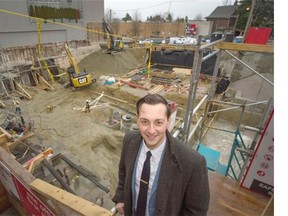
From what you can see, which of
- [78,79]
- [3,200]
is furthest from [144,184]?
[78,79]

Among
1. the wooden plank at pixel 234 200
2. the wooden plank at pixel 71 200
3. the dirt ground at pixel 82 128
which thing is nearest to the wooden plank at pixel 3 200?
the wooden plank at pixel 71 200

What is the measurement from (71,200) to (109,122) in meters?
7.40

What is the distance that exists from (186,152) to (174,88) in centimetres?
1230

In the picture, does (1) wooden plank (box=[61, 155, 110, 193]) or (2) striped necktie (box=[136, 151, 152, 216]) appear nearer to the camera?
(2) striped necktie (box=[136, 151, 152, 216])

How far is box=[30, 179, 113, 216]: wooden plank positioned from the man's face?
2.50ft

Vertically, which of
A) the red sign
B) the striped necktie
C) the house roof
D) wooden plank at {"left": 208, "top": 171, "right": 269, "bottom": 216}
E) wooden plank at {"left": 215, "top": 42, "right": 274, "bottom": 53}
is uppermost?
the house roof

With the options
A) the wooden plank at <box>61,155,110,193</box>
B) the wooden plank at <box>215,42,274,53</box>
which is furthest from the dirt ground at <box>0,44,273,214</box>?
the wooden plank at <box>215,42,274,53</box>

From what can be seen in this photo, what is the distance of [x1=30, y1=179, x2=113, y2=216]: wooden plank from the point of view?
165 centimetres

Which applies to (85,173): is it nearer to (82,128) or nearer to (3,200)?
(3,200)

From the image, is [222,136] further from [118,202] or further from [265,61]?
[118,202]

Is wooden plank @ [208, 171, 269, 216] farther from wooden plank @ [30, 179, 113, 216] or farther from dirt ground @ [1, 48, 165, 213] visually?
dirt ground @ [1, 48, 165, 213]

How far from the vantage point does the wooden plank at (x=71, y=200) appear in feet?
5.41

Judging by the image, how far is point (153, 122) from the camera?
1.54m

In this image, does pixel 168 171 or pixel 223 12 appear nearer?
pixel 168 171
